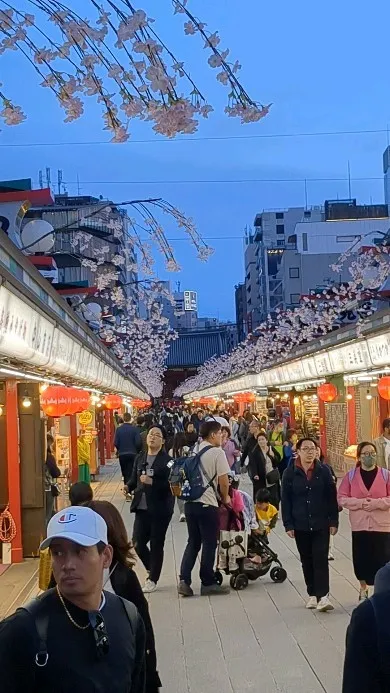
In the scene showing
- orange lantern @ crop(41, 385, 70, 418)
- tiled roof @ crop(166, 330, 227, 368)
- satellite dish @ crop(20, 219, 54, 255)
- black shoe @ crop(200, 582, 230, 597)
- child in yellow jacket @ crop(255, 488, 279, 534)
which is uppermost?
tiled roof @ crop(166, 330, 227, 368)

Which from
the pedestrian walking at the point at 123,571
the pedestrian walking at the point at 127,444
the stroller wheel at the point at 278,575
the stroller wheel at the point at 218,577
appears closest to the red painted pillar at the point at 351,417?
the pedestrian walking at the point at 127,444

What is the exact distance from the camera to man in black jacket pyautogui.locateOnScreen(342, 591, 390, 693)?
2572mm

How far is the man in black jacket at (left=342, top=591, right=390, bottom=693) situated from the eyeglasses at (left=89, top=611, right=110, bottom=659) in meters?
0.77

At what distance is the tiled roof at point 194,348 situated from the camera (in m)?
112

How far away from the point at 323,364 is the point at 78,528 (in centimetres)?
1487

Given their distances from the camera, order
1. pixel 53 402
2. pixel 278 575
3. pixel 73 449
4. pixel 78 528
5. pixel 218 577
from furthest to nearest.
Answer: pixel 73 449, pixel 53 402, pixel 278 575, pixel 218 577, pixel 78 528

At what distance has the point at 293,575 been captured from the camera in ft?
35.5

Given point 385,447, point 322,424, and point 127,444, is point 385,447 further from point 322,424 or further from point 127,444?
point 322,424

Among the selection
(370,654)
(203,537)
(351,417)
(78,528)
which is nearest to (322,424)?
(351,417)

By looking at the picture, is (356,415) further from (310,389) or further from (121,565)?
(121,565)

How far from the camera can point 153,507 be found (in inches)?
385

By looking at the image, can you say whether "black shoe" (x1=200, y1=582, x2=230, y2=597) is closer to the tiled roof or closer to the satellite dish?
the satellite dish

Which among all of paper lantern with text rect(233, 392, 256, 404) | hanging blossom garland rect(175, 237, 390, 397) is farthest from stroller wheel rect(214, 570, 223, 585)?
paper lantern with text rect(233, 392, 256, 404)

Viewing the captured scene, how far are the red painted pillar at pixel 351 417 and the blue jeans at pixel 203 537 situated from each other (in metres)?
12.0
